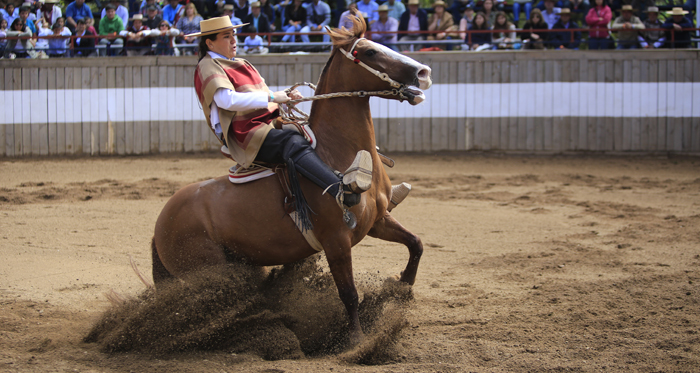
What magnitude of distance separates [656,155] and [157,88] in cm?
1167

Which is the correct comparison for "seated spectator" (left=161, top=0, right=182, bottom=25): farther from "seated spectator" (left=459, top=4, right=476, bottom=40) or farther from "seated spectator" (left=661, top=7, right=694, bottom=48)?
"seated spectator" (left=661, top=7, right=694, bottom=48)

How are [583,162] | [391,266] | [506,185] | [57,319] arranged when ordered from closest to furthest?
[57,319] → [391,266] → [506,185] → [583,162]

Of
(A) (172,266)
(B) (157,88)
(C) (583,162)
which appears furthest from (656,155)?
(A) (172,266)

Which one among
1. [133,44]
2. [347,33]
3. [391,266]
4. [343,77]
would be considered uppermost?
[133,44]

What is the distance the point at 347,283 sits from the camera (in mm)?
4355

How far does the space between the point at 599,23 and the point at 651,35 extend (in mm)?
1204

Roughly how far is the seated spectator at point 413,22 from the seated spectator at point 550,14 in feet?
9.68

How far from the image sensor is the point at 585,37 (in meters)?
15.6

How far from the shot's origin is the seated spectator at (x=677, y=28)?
46.4 ft

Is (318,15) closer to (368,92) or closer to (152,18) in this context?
(152,18)

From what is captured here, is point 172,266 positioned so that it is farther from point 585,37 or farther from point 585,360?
point 585,37

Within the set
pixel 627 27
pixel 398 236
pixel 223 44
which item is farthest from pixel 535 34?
pixel 223 44

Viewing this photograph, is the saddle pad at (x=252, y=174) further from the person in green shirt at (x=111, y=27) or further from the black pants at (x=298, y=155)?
the person in green shirt at (x=111, y=27)

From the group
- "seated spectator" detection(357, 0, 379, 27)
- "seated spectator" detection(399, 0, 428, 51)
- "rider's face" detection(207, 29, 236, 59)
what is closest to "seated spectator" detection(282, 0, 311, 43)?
"seated spectator" detection(357, 0, 379, 27)
